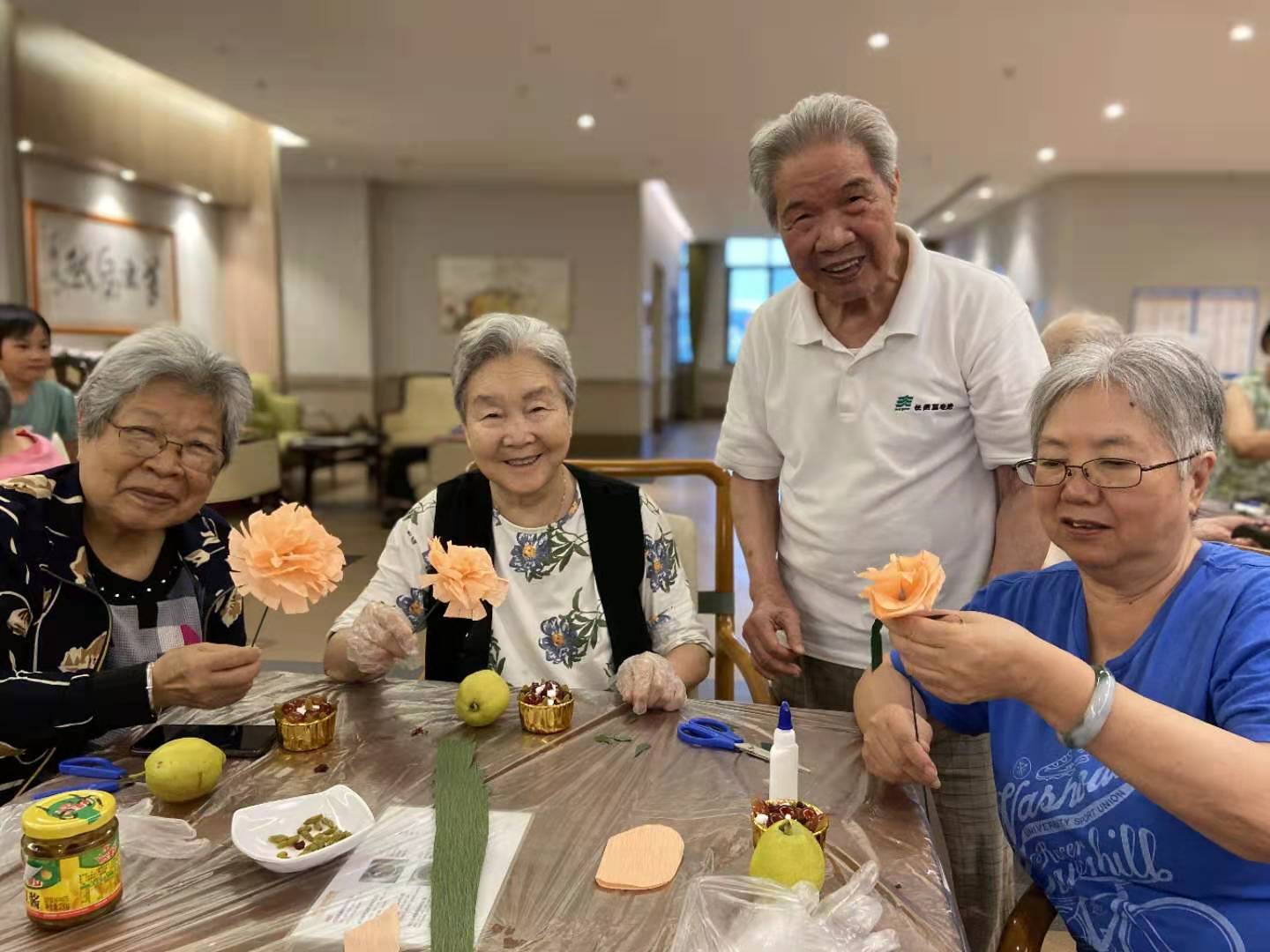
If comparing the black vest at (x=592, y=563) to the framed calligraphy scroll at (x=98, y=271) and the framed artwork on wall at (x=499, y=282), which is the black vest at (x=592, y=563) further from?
the framed artwork on wall at (x=499, y=282)

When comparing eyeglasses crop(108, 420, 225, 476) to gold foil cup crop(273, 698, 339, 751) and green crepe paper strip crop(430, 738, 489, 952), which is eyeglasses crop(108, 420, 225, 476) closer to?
gold foil cup crop(273, 698, 339, 751)

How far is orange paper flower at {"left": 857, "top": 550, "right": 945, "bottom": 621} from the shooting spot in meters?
1.01

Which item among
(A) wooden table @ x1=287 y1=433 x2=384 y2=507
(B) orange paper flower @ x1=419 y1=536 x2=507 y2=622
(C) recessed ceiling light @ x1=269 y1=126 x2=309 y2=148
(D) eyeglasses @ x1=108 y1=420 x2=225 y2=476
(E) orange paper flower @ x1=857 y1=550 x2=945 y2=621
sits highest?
(C) recessed ceiling light @ x1=269 y1=126 x2=309 y2=148

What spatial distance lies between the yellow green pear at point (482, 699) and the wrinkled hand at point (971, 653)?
703mm

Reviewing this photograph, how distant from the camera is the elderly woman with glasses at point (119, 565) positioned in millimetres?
1327

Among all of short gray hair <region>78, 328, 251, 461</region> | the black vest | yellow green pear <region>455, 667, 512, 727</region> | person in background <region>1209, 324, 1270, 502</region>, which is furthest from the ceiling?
yellow green pear <region>455, 667, 512, 727</region>

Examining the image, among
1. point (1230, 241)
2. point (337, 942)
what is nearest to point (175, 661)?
point (337, 942)

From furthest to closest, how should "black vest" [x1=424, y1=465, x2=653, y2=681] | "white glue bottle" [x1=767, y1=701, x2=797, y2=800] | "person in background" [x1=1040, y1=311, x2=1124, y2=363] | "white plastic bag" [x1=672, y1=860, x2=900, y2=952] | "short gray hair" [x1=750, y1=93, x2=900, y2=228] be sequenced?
"person in background" [x1=1040, y1=311, x2=1124, y2=363] → "black vest" [x1=424, y1=465, x2=653, y2=681] → "short gray hair" [x1=750, y1=93, x2=900, y2=228] → "white glue bottle" [x1=767, y1=701, x2=797, y2=800] → "white plastic bag" [x1=672, y1=860, x2=900, y2=952]

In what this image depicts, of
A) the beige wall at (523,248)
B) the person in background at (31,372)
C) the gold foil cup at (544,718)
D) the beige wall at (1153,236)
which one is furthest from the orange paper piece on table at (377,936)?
the beige wall at (1153,236)

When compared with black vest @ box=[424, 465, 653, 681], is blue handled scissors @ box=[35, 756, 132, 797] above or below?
below

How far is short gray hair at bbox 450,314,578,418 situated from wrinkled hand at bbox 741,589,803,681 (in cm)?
62

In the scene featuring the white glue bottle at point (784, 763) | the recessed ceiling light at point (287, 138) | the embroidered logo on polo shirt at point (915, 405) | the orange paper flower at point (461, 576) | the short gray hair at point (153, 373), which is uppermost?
the recessed ceiling light at point (287, 138)

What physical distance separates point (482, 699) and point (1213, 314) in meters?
12.0

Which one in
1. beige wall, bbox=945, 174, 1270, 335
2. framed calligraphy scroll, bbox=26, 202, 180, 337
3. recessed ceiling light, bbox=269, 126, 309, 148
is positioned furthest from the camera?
beige wall, bbox=945, 174, 1270, 335
